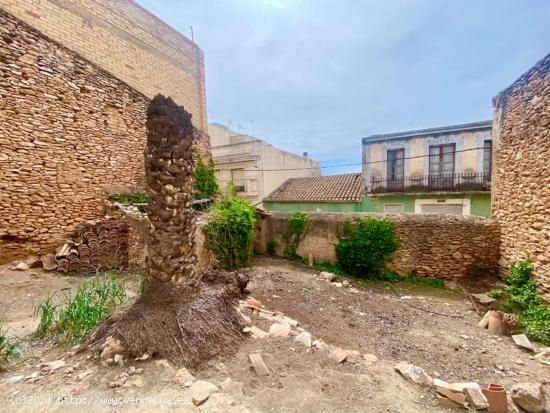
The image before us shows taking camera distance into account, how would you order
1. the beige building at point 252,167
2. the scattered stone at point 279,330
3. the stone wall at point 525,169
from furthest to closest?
the beige building at point 252,167, the stone wall at point 525,169, the scattered stone at point 279,330

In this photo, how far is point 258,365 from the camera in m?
2.21

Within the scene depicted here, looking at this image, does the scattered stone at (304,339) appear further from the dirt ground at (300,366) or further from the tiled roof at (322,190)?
the tiled roof at (322,190)

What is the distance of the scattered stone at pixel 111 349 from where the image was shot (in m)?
2.12

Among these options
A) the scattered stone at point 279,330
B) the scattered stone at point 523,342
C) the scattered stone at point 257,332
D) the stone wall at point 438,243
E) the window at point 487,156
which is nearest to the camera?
the scattered stone at point 257,332

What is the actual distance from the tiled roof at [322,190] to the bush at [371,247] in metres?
4.99

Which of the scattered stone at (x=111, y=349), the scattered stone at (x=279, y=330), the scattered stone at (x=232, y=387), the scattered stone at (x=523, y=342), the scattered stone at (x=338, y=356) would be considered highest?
the scattered stone at (x=111, y=349)

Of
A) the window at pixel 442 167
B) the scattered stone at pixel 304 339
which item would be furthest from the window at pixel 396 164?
the scattered stone at pixel 304 339

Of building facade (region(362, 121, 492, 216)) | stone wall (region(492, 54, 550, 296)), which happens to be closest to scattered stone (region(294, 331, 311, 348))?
stone wall (region(492, 54, 550, 296))

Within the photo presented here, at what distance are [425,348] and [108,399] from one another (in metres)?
3.90

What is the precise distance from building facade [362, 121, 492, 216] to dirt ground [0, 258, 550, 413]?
6565mm

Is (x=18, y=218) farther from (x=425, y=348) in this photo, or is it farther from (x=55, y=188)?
(x=425, y=348)

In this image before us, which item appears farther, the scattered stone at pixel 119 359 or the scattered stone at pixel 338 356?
the scattered stone at pixel 338 356

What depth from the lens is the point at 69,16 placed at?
639 centimetres

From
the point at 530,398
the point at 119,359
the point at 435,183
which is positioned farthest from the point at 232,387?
the point at 435,183
